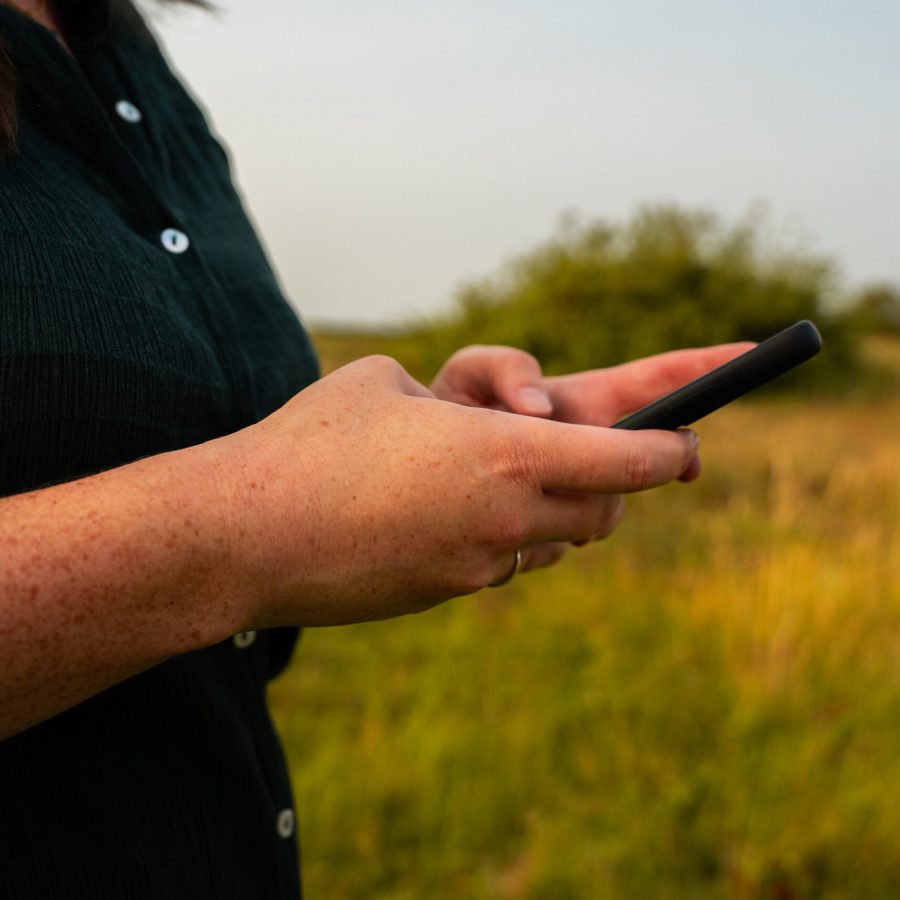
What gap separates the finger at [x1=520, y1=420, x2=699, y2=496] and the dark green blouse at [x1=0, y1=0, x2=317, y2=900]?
339 millimetres

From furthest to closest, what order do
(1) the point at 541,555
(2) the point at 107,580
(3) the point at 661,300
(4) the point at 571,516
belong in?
(3) the point at 661,300 → (1) the point at 541,555 → (4) the point at 571,516 → (2) the point at 107,580

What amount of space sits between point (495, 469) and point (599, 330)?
16.7 metres

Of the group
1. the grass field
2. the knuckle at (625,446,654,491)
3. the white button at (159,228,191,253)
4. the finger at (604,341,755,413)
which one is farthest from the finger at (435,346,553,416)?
the grass field

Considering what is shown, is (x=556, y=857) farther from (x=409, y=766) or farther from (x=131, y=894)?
(x=131, y=894)

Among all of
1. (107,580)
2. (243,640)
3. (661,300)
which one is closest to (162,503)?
(107,580)

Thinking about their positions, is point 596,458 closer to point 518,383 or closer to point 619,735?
point 518,383

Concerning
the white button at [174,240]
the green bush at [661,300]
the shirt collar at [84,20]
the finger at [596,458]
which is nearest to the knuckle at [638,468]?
the finger at [596,458]

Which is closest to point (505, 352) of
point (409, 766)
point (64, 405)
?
point (64, 405)

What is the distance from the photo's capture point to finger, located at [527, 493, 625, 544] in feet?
2.98

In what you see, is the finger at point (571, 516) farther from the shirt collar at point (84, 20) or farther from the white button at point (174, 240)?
the shirt collar at point (84, 20)

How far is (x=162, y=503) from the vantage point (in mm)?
716

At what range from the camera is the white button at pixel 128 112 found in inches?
42.3

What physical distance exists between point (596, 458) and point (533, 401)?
35 cm

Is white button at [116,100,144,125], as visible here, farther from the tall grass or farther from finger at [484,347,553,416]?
the tall grass
